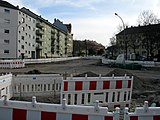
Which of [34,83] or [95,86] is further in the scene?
[34,83]

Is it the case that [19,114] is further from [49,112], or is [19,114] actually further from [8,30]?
[8,30]

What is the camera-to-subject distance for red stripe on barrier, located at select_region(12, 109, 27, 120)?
4426mm

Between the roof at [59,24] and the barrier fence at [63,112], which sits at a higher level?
the roof at [59,24]

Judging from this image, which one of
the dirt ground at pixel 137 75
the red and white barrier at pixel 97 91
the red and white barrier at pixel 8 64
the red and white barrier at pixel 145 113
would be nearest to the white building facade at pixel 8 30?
the red and white barrier at pixel 8 64

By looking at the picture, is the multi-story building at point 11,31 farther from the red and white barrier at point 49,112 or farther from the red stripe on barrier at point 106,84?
the red and white barrier at point 49,112

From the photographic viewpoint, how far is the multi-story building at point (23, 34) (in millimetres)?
62969

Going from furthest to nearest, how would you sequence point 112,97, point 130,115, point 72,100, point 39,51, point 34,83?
point 39,51, point 34,83, point 112,97, point 72,100, point 130,115

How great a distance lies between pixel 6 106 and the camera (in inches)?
176

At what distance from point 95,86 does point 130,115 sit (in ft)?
14.4

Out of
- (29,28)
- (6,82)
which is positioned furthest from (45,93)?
(29,28)

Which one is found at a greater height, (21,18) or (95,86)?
(21,18)

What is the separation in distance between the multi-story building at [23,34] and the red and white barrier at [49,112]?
56150 millimetres

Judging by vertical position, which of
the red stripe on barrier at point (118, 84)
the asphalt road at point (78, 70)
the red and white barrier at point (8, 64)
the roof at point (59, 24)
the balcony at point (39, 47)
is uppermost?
the roof at point (59, 24)

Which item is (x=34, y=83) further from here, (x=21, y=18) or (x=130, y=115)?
(x=21, y=18)
